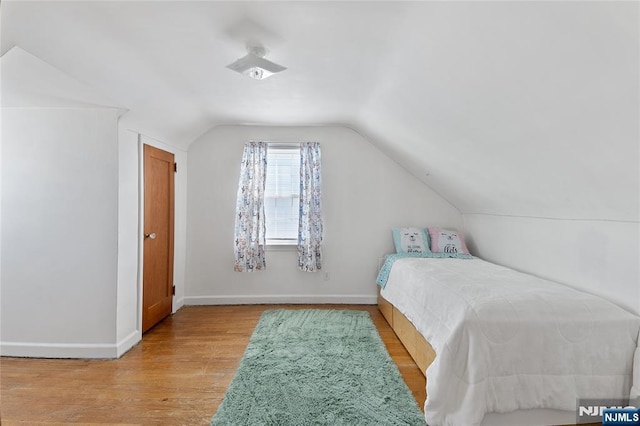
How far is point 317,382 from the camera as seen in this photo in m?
2.24

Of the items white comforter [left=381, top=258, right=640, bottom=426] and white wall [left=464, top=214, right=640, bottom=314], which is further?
white wall [left=464, top=214, right=640, bottom=314]

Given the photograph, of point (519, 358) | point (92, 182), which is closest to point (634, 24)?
point (519, 358)

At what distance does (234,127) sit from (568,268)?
3.87m

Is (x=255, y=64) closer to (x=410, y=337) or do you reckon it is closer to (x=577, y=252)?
(x=410, y=337)

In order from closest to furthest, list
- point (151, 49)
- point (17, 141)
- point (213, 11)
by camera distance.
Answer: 1. point (213, 11)
2. point (151, 49)
3. point (17, 141)

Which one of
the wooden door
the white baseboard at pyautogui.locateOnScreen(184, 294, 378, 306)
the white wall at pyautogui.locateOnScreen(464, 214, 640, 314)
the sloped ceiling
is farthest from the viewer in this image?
the white baseboard at pyautogui.locateOnScreen(184, 294, 378, 306)

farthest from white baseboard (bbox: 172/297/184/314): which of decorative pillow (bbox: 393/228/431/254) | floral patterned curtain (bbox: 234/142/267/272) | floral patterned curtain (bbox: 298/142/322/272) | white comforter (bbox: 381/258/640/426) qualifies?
white comforter (bbox: 381/258/640/426)

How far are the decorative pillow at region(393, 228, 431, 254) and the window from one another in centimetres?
135

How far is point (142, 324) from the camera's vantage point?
→ 122 inches

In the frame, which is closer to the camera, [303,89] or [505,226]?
[303,89]

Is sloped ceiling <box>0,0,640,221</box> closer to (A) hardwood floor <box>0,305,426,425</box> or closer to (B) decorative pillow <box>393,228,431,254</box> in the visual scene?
(B) decorative pillow <box>393,228,431,254</box>

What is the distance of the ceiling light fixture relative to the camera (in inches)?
77.0

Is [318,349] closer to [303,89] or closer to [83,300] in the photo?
[83,300]

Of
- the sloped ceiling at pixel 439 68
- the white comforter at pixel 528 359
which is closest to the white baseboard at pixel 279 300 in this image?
the sloped ceiling at pixel 439 68
